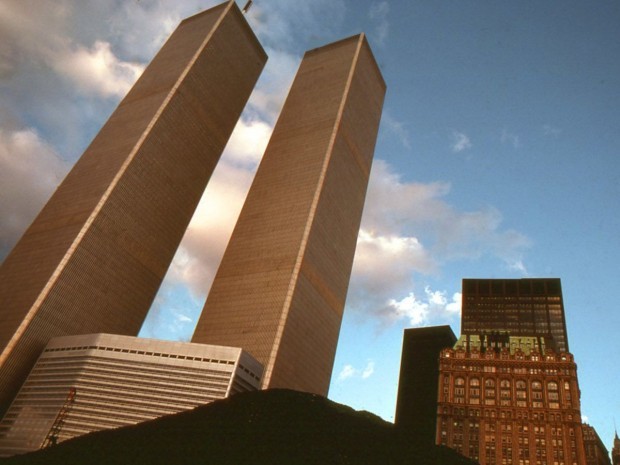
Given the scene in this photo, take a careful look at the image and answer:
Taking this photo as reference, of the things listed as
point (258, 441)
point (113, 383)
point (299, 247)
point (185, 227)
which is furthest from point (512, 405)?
point (185, 227)

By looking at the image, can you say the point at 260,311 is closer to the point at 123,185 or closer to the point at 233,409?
the point at 123,185

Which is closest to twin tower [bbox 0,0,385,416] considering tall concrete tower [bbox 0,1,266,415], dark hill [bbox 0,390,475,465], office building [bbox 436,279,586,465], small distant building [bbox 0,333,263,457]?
tall concrete tower [bbox 0,1,266,415]

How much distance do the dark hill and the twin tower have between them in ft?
189

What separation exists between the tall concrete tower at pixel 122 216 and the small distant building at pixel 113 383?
8910 mm

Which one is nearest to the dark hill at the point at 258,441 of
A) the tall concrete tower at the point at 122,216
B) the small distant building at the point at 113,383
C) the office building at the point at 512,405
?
the small distant building at the point at 113,383

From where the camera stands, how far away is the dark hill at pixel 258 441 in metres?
54.4

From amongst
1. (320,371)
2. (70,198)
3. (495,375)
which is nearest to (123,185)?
(70,198)

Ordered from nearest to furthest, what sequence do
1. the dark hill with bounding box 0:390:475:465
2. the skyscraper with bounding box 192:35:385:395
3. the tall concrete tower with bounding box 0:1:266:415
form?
the dark hill with bounding box 0:390:475:465, the tall concrete tower with bounding box 0:1:266:415, the skyscraper with bounding box 192:35:385:395

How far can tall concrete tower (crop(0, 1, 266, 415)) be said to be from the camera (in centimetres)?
13125

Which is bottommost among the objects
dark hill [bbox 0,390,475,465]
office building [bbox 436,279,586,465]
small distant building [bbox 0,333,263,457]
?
dark hill [bbox 0,390,475,465]

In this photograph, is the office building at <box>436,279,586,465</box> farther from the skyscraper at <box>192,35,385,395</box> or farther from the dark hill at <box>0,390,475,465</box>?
the dark hill at <box>0,390,475,465</box>

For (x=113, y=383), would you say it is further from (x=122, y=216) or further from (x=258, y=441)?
(x=258, y=441)

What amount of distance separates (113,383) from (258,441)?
7548 centimetres

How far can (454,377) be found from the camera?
163 meters
